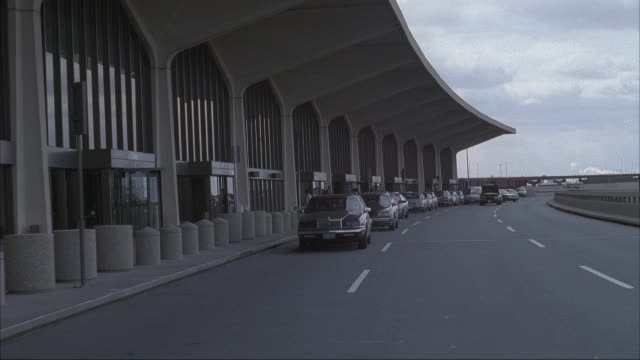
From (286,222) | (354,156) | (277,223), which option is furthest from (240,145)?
(354,156)

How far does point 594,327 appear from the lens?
835 cm

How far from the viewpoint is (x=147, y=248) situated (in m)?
16.5

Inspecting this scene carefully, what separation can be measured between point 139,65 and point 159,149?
318 cm

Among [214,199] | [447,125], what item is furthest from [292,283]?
[447,125]

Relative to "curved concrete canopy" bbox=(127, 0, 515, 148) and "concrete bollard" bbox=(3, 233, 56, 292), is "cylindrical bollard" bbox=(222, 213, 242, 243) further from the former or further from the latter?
"concrete bollard" bbox=(3, 233, 56, 292)

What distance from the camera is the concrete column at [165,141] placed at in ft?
87.3

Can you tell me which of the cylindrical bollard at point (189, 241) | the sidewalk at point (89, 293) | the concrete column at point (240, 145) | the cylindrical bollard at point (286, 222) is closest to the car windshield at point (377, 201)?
the cylindrical bollard at point (286, 222)

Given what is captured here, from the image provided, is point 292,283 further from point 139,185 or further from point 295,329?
point 139,185

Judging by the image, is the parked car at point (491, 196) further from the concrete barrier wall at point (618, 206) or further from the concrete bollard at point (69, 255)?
the concrete bollard at point (69, 255)

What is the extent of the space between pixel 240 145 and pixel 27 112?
18.0m

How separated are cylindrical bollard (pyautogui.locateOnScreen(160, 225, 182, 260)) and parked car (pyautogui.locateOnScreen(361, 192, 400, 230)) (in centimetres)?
1292

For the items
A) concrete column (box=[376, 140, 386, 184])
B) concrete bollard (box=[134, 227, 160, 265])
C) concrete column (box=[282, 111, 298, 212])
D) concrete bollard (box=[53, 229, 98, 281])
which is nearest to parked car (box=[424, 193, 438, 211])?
concrete column (box=[376, 140, 386, 184])

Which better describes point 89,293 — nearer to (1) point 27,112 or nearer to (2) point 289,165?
(1) point 27,112

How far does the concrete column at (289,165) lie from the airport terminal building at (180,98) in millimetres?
86
